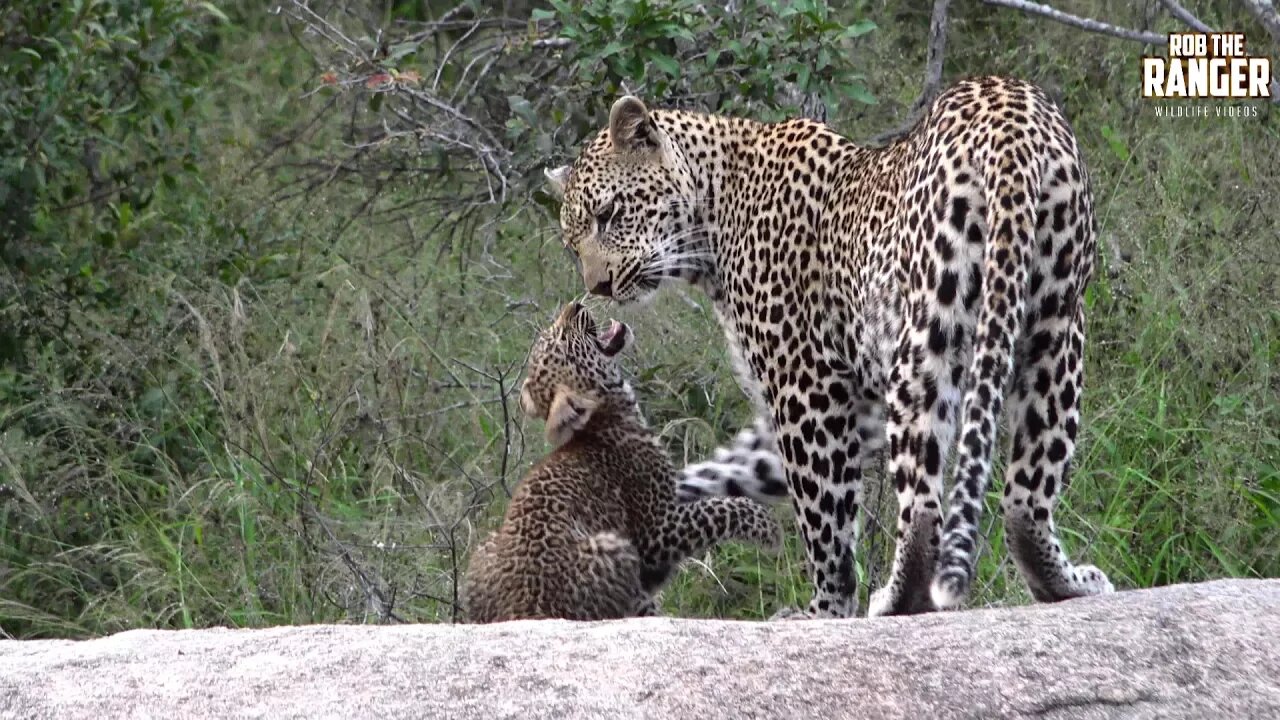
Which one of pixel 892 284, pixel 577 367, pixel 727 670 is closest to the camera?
pixel 727 670

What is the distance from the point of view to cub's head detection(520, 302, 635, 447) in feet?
18.9

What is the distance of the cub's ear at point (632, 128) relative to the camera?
5.81 m

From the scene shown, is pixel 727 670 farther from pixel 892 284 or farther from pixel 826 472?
pixel 826 472

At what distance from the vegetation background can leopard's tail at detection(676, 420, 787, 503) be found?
1.10ft

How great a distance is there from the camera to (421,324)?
753 centimetres

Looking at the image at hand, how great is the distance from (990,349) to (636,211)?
1771 mm

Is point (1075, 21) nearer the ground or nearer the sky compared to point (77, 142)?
nearer the sky

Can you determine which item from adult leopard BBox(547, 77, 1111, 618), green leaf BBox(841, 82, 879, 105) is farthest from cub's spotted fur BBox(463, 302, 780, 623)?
green leaf BBox(841, 82, 879, 105)

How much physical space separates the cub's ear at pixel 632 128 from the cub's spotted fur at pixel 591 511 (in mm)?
521

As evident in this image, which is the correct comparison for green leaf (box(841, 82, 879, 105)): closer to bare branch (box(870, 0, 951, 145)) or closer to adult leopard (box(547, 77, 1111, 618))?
bare branch (box(870, 0, 951, 145))

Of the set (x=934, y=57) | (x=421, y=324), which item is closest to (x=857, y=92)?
(x=934, y=57)

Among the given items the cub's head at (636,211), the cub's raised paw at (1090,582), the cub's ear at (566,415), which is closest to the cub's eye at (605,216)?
the cub's head at (636,211)

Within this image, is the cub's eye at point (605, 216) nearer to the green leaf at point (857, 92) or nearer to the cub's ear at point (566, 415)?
the cub's ear at point (566, 415)

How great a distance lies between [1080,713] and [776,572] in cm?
253
